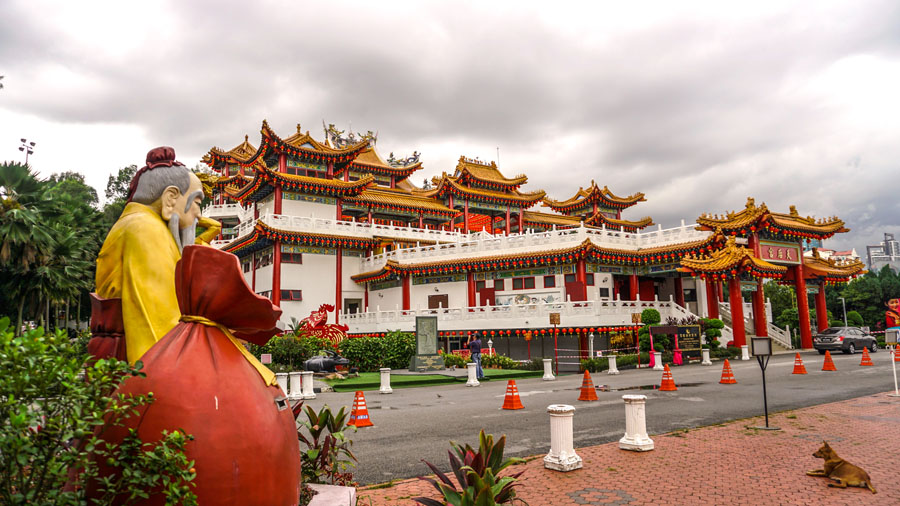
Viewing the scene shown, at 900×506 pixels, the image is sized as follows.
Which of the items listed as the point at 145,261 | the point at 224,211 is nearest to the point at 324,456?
the point at 145,261

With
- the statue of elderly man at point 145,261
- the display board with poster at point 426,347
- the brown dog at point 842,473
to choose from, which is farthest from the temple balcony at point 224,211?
the brown dog at point 842,473

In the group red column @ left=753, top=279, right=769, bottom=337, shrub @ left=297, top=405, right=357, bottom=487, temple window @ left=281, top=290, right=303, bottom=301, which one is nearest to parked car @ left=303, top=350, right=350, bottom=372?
temple window @ left=281, top=290, right=303, bottom=301

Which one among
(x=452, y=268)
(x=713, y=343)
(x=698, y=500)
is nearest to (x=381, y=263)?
(x=452, y=268)

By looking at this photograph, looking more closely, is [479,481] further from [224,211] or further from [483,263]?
[224,211]

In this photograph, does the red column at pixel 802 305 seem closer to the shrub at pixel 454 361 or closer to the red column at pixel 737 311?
the red column at pixel 737 311

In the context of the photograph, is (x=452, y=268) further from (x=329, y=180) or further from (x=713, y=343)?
(x=713, y=343)

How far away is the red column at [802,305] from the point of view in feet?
101

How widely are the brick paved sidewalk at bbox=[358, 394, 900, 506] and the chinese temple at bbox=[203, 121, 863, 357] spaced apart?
1421 centimetres

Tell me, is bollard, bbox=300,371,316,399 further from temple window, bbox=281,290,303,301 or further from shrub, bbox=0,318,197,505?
temple window, bbox=281,290,303,301

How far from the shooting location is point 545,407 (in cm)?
1241

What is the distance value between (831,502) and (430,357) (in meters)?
17.3

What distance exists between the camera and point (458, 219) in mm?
A: 42938

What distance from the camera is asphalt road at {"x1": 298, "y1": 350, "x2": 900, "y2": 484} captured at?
8.27m

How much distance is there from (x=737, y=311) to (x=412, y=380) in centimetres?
1740
